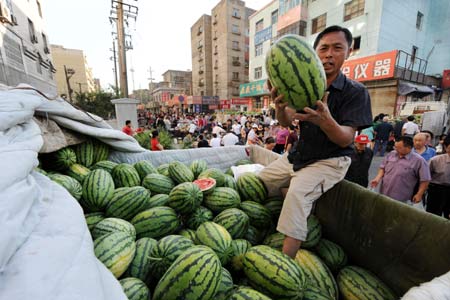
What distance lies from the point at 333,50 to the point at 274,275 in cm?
167

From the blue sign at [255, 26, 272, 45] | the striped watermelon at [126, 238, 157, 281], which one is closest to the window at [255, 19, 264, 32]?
the blue sign at [255, 26, 272, 45]

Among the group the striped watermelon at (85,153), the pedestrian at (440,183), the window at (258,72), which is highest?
the window at (258,72)

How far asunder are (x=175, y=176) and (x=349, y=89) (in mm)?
1972

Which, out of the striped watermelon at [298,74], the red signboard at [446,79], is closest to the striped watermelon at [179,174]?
the striped watermelon at [298,74]

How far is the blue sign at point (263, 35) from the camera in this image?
2369 centimetres

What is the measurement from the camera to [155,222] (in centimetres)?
181

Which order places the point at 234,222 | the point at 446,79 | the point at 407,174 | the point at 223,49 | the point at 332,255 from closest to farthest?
the point at 332,255 < the point at 234,222 < the point at 407,174 < the point at 446,79 < the point at 223,49

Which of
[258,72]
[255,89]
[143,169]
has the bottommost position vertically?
[143,169]

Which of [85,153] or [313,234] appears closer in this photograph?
[313,234]

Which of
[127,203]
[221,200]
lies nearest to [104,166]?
[127,203]

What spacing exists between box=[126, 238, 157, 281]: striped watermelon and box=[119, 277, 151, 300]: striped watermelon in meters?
0.13

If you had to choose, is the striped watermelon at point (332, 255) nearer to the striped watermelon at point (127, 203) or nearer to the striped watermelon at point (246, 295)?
the striped watermelon at point (246, 295)

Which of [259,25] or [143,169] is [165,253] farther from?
[259,25]

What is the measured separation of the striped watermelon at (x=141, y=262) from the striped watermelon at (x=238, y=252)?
596 mm
